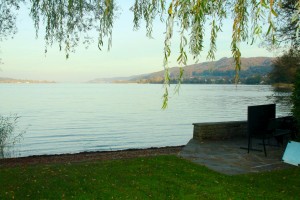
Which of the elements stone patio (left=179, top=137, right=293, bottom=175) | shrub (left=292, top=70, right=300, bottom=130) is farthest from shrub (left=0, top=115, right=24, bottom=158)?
shrub (left=292, top=70, right=300, bottom=130)

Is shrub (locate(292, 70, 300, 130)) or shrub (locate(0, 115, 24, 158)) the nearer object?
shrub (locate(292, 70, 300, 130))

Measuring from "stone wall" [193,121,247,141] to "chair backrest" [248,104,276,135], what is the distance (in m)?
2.44

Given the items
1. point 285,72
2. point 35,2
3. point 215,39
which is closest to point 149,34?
point 215,39

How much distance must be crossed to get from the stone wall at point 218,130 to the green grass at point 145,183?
3.41m

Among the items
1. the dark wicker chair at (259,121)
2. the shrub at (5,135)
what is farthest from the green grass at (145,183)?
the shrub at (5,135)

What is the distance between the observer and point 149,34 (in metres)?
5.00

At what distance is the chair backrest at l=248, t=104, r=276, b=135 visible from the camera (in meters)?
9.95

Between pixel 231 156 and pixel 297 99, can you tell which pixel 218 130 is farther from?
pixel 297 99

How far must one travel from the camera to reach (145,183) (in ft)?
→ 24.5

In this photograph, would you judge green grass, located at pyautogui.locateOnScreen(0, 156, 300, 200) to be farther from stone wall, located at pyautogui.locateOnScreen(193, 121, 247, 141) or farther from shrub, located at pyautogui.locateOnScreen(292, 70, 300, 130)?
stone wall, located at pyautogui.locateOnScreen(193, 121, 247, 141)

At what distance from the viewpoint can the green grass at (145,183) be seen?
22.1ft

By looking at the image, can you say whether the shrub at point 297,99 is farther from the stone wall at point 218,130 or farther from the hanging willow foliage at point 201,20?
the hanging willow foliage at point 201,20

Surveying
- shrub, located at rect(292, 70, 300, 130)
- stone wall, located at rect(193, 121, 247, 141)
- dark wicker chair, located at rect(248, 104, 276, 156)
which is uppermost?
shrub, located at rect(292, 70, 300, 130)

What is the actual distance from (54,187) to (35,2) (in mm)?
4010
